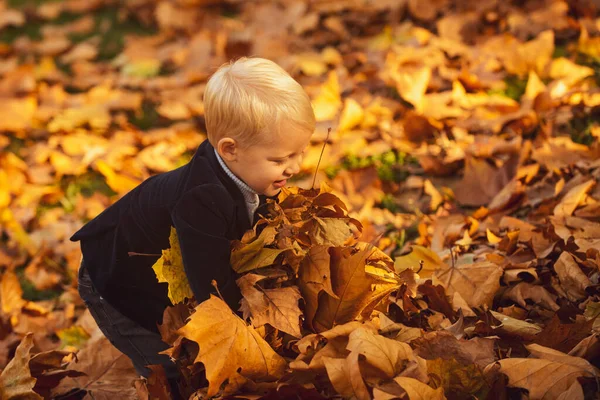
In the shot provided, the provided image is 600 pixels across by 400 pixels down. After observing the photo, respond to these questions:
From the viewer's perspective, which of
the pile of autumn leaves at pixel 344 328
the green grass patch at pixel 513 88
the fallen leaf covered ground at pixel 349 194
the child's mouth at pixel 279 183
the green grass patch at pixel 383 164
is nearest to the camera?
the pile of autumn leaves at pixel 344 328

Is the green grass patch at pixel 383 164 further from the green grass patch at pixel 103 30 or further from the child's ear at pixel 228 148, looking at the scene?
the green grass patch at pixel 103 30

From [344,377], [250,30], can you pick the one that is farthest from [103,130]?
[344,377]

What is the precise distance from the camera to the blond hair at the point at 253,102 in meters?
1.92

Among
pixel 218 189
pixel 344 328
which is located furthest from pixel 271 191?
pixel 344 328

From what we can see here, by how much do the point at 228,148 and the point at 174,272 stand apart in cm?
36

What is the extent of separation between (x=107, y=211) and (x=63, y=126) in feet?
7.04

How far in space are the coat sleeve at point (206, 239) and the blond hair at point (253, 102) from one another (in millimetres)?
170

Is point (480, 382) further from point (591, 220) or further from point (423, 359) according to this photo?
point (591, 220)

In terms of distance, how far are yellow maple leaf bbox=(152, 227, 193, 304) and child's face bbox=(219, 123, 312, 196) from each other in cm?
26

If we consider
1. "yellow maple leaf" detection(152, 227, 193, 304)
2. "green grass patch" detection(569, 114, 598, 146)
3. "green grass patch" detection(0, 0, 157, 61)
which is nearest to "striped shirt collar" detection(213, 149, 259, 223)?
"yellow maple leaf" detection(152, 227, 193, 304)

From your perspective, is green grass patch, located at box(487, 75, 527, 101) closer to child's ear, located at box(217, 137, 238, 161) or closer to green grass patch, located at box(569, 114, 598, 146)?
green grass patch, located at box(569, 114, 598, 146)

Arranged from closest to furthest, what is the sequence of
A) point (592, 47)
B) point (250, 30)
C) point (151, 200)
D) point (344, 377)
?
point (344, 377), point (151, 200), point (592, 47), point (250, 30)

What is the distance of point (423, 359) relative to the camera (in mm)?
1708

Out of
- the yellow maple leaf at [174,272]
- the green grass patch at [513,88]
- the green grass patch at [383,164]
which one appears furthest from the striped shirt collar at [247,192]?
the green grass patch at [513,88]
